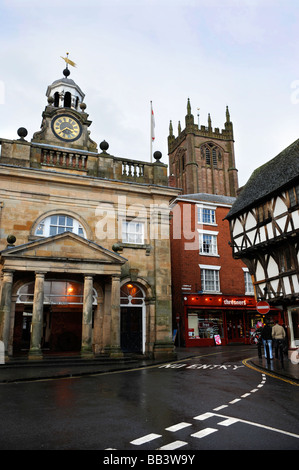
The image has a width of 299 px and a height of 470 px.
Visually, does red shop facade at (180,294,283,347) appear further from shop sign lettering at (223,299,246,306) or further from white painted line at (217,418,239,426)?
white painted line at (217,418,239,426)

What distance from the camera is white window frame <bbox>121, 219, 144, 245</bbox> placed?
1973 centimetres

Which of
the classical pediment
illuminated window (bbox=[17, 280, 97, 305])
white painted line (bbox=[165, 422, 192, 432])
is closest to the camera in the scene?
white painted line (bbox=[165, 422, 192, 432])

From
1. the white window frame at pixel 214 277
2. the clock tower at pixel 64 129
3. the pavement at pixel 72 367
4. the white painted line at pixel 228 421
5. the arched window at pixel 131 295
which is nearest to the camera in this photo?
the white painted line at pixel 228 421

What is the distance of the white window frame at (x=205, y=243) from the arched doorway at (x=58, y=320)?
12412 millimetres

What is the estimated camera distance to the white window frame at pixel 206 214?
32.2 m

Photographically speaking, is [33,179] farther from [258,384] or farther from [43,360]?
[258,384]

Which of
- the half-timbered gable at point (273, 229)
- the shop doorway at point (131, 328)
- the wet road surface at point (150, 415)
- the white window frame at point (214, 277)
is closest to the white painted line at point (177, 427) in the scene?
the wet road surface at point (150, 415)

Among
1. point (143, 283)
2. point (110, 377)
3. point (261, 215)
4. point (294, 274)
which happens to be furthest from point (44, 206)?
point (294, 274)

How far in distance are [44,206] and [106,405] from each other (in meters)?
13.1

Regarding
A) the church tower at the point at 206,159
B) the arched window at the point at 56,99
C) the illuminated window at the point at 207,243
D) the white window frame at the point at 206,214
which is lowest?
the illuminated window at the point at 207,243

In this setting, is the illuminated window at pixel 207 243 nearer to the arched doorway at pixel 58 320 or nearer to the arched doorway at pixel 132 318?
the arched doorway at pixel 58 320

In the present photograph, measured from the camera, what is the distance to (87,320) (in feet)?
53.8

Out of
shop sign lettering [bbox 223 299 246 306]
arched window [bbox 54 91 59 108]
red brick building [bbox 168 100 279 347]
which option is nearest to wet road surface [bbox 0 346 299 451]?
arched window [bbox 54 91 59 108]

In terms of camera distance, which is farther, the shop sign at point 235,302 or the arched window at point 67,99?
the shop sign at point 235,302
